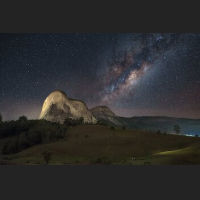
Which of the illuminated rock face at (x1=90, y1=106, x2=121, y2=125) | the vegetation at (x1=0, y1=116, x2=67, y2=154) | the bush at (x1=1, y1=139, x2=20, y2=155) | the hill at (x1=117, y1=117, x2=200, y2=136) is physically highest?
the illuminated rock face at (x1=90, y1=106, x2=121, y2=125)

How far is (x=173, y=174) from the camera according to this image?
1559 centimetres

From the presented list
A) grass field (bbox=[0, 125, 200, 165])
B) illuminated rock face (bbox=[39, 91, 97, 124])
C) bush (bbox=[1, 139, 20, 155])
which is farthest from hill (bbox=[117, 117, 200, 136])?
bush (bbox=[1, 139, 20, 155])

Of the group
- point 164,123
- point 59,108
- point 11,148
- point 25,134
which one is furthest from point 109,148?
point 164,123

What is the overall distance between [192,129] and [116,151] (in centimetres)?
4298

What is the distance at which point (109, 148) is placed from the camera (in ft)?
122

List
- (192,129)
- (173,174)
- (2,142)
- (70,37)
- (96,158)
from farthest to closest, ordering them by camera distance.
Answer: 1. (192,129)
2. (2,142)
3. (70,37)
4. (96,158)
5. (173,174)

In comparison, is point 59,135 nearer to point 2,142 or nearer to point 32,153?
point 32,153

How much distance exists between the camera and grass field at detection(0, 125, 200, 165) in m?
30.7

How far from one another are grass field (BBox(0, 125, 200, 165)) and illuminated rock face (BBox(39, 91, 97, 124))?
21953 mm

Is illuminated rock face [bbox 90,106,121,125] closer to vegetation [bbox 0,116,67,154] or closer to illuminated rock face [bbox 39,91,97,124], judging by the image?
illuminated rock face [bbox 39,91,97,124]

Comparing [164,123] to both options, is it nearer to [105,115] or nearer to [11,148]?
[105,115]

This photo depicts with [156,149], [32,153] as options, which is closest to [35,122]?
[32,153]

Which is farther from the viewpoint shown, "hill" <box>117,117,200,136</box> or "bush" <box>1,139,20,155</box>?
"hill" <box>117,117,200,136</box>

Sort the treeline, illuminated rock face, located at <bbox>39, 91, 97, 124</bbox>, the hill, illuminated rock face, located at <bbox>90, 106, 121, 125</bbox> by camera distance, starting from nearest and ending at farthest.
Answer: the treeline < the hill < illuminated rock face, located at <bbox>39, 91, 97, 124</bbox> < illuminated rock face, located at <bbox>90, 106, 121, 125</bbox>
